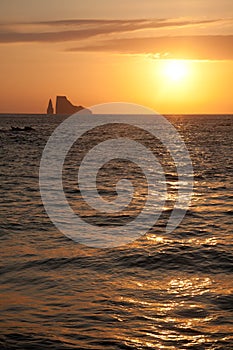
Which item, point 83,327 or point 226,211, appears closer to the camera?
point 83,327

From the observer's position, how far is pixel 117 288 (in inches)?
492

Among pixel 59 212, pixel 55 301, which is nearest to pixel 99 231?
pixel 59 212

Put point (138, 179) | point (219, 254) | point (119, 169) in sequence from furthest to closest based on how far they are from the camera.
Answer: point (119, 169)
point (138, 179)
point (219, 254)

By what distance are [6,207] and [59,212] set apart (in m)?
2.53

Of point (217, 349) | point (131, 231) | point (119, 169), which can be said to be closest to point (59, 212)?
point (131, 231)

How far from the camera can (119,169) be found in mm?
42719

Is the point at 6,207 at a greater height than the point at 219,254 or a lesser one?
greater

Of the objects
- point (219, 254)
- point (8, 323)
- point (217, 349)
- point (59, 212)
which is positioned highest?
point (59, 212)

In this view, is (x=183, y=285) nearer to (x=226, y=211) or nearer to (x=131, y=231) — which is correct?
(x=131, y=231)

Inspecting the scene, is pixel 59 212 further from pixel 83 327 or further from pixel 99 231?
pixel 83 327

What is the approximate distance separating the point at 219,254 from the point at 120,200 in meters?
10.8

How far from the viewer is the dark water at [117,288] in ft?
32.1

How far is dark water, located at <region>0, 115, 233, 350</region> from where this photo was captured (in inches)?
385

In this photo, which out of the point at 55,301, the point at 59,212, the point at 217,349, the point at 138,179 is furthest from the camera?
the point at 138,179
